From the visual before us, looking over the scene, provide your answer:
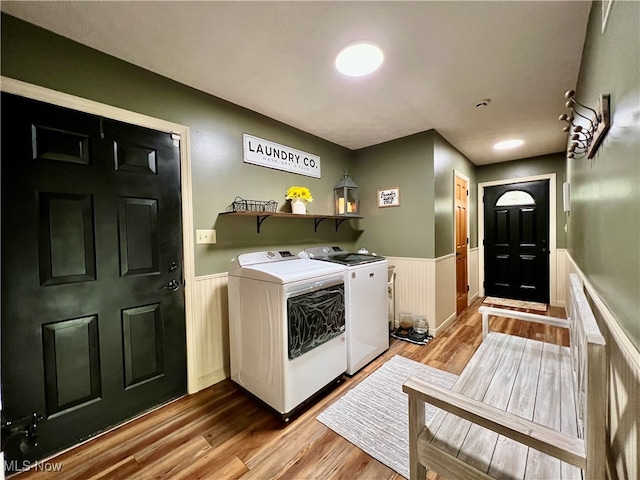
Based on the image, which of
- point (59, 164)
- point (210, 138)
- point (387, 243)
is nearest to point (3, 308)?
point (59, 164)

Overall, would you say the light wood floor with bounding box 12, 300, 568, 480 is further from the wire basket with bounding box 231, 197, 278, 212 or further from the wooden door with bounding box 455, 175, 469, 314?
the wooden door with bounding box 455, 175, 469, 314

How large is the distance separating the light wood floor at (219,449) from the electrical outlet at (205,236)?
3.84 feet

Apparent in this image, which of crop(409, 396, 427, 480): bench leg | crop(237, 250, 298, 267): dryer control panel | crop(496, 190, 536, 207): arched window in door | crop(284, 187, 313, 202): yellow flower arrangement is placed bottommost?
crop(409, 396, 427, 480): bench leg

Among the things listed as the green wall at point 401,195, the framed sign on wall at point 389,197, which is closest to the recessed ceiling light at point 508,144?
the green wall at point 401,195

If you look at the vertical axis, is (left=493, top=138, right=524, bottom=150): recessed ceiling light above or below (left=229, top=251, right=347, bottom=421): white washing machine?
above

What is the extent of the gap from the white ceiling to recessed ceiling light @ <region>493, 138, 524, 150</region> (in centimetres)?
81

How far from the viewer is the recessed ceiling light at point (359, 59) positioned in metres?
1.59

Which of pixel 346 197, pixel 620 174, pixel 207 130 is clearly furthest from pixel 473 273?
pixel 207 130

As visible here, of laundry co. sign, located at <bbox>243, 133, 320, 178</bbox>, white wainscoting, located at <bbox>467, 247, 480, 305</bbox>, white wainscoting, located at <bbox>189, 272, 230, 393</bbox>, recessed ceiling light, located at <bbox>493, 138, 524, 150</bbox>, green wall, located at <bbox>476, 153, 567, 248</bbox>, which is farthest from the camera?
white wainscoting, located at <bbox>467, 247, 480, 305</bbox>

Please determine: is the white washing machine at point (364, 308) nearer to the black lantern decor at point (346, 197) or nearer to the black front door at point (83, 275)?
the black lantern decor at point (346, 197)

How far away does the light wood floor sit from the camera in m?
1.33

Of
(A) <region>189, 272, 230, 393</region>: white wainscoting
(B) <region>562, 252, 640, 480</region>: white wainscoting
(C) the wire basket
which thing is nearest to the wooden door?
(C) the wire basket

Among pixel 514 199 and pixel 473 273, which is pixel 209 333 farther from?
pixel 514 199

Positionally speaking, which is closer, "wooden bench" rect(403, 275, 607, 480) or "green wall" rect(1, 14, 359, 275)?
"wooden bench" rect(403, 275, 607, 480)
